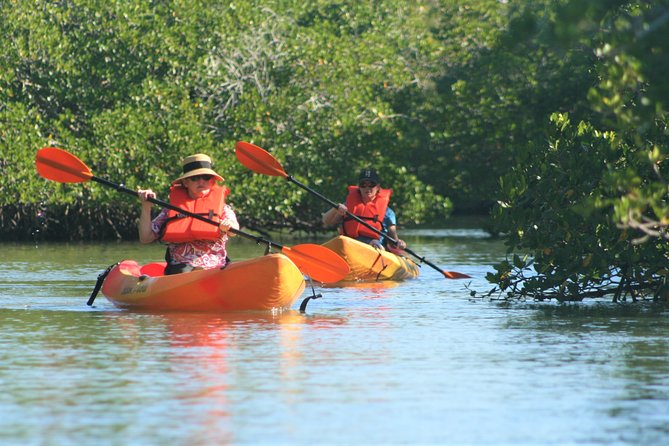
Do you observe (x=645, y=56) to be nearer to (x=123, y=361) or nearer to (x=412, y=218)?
(x=123, y=361)

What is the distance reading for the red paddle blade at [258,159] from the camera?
16.6 meters

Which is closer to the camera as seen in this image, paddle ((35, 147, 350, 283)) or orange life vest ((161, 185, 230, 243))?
orange life vest ((161, 185, 230, 243))

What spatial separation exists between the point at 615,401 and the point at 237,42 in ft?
78.2

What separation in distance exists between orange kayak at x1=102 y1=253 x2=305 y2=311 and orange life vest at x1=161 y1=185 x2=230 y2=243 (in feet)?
1.38

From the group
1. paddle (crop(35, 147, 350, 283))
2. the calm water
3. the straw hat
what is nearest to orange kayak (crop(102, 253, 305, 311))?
the calm water

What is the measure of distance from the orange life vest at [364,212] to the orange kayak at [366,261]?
0.64 meters

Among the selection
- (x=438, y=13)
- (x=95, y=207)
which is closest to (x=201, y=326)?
(x=95, y=207)

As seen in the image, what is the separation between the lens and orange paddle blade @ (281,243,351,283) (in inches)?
589

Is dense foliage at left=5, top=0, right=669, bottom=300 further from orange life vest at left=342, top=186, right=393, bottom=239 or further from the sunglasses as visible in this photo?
the sunglasses

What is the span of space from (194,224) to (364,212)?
5789 millimetres

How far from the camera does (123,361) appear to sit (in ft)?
32.9

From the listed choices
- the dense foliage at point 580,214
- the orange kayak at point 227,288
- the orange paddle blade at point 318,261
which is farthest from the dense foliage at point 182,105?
the orange kayak at point 227,288

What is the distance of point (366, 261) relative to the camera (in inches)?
720

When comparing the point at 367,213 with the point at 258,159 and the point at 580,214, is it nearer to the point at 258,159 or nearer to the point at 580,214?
the point at 258,159
